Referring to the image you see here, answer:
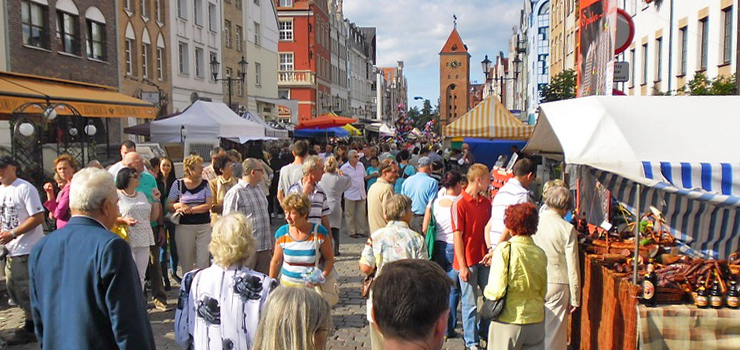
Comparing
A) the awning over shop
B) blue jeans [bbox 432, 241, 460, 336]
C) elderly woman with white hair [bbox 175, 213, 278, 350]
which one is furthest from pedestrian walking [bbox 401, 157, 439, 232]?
the awning over shop

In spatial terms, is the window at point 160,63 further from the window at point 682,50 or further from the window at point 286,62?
the window at point 286,62

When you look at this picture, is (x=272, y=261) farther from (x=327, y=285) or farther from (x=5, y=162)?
(x=5, y=162)

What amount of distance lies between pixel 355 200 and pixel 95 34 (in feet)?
52.4

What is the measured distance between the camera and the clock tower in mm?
116438

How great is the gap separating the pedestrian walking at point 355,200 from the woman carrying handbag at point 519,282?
7816 mm

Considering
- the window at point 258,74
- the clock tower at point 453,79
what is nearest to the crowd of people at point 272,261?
the window at point 258,74

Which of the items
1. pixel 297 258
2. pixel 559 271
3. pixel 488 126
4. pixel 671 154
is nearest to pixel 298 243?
pixel 297 258

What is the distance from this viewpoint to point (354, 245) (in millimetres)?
11656

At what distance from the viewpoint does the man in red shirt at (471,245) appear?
5859 millimetres

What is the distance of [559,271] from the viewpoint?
5.20 metres

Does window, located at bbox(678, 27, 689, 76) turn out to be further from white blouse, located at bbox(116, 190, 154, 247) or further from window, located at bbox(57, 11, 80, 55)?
window, located at bbox(57, 11, 80, 55)

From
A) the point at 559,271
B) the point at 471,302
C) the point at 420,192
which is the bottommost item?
the point at 471,302

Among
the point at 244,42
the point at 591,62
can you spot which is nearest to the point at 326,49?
the point at 244,42

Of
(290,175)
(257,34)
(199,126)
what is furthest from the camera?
(257,34)
